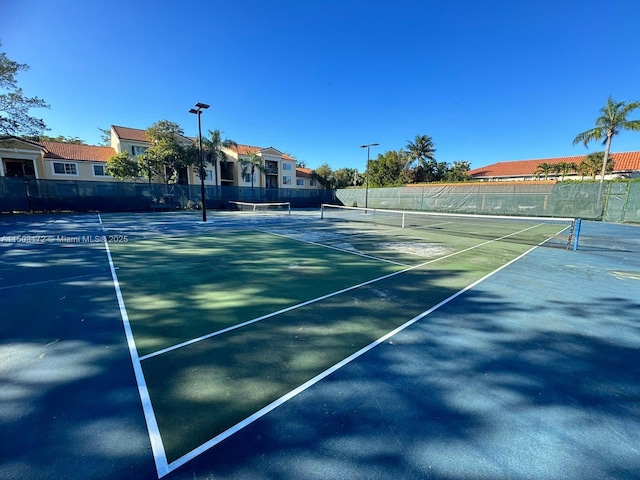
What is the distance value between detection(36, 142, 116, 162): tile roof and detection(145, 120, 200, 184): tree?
24.6 ft

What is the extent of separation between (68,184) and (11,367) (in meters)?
26.8

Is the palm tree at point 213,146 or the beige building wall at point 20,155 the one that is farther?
the palm tree at point 213,146

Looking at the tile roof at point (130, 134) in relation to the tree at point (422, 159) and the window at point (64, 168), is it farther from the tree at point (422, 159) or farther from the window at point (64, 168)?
the tree at point (422, 159)

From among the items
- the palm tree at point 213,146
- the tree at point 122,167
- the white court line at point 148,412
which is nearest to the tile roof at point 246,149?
the palm tree at point 213,146

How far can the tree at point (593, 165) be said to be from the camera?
37275mm

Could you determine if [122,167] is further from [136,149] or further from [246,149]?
[246,149]

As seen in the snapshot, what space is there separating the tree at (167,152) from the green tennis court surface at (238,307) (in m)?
23.2

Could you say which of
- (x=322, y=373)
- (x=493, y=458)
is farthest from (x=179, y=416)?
(x=493, y=458)

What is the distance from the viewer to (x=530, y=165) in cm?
4841

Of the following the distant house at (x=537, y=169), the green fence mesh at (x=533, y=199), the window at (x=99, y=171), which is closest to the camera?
the green fence mesh at (x=533, y=199)

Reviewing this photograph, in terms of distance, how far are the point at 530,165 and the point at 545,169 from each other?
6.22 metres

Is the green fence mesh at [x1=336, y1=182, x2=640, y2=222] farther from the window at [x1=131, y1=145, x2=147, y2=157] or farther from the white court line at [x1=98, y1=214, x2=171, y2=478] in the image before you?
the window at [x1=131, y1=145, x2=147, y2=157]

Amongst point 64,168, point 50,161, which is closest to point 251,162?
point 64,168

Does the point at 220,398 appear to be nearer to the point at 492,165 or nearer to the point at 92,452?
the point at 92,452
